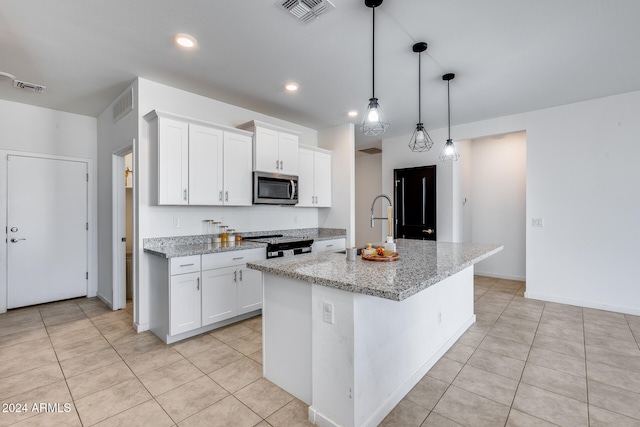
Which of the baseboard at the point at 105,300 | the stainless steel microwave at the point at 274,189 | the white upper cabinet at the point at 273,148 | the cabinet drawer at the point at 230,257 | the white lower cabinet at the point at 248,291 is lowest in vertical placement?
the baseboard at the point at 105,300

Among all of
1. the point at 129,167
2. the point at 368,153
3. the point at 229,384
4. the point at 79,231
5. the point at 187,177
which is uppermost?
the point at 368,153

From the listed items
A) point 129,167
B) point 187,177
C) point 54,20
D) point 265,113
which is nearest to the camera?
point 54,20

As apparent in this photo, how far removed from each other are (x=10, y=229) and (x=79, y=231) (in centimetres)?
71

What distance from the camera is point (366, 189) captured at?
24.1 feet

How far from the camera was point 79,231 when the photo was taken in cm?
441

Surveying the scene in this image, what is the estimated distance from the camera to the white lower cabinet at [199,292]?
2.87 metres

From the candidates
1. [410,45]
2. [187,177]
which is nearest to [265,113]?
[187,177]

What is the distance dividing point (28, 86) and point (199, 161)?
2036 millimetres

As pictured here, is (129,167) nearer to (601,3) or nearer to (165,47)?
(165,47)

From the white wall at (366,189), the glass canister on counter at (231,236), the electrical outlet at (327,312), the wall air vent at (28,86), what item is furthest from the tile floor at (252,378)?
the white wall at (366,189)

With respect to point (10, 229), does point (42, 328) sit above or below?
below

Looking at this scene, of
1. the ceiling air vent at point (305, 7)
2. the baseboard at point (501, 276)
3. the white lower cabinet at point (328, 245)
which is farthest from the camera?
the baseboard at point (501, 276)

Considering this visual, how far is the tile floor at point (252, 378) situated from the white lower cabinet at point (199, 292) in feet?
0.48

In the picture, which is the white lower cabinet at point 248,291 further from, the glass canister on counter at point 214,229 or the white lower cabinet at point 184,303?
the glass canister on counter at point 214,229
